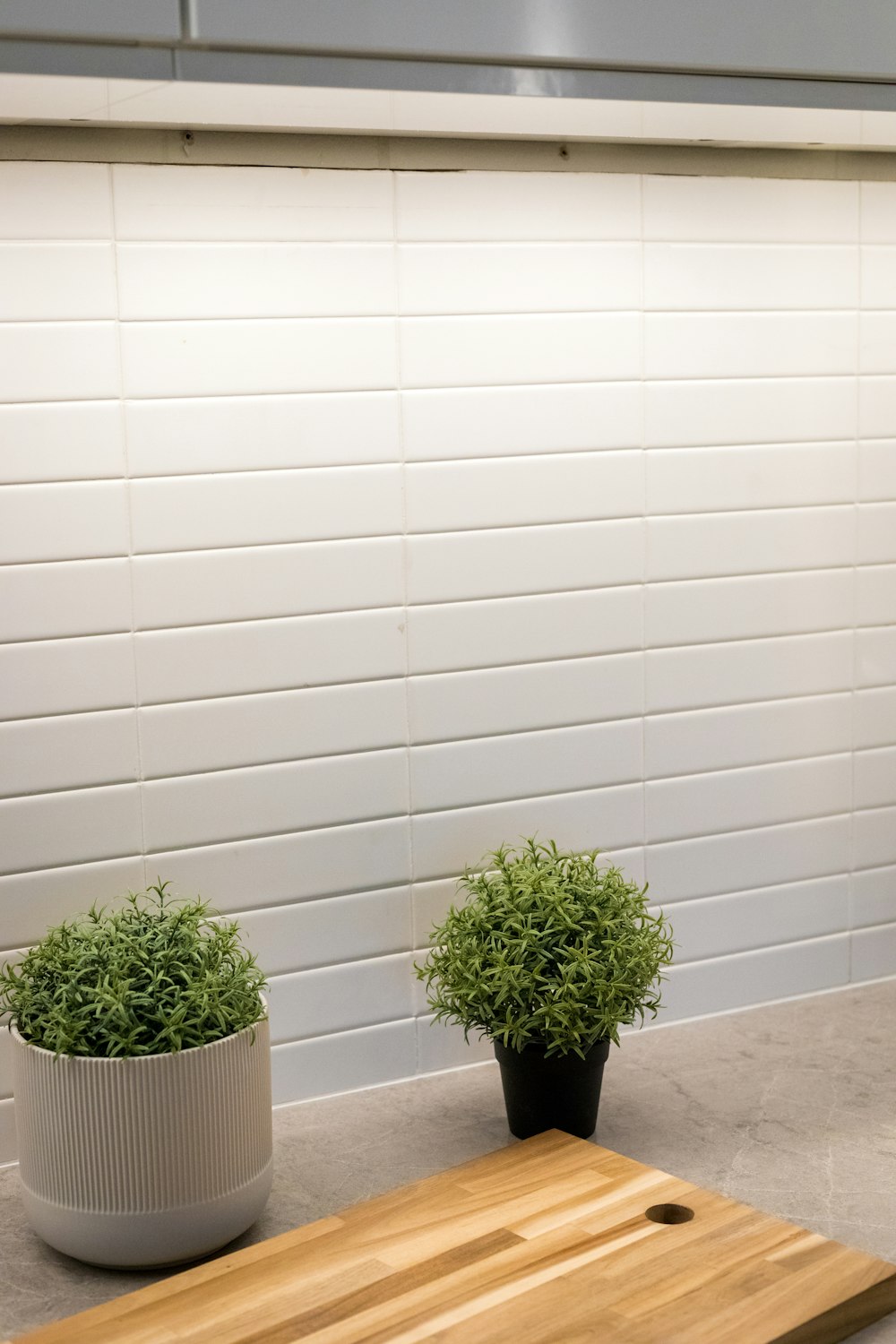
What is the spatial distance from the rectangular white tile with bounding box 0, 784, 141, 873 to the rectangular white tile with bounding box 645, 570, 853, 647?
0.64 metres

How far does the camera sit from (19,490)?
1.42 m

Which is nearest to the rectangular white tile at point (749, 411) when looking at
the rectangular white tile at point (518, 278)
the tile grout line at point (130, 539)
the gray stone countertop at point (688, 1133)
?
the rectangular white tile at point (518, 278)

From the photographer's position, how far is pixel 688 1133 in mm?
1500

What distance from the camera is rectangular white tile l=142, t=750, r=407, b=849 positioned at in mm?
1513

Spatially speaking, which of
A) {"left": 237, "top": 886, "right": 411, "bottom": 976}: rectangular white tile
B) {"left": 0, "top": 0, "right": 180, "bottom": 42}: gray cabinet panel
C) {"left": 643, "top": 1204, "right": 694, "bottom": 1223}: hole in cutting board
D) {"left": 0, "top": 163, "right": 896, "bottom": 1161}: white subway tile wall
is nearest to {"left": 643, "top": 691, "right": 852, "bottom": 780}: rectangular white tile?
{"left": 0, "top": 163, "right": 896, "bottom": 1161}: white subway tile wall

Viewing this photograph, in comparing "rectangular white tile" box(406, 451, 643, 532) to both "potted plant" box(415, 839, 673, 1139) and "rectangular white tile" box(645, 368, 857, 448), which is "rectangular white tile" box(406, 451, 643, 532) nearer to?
"rectangular white tile" box(645, 368, 857, 448)

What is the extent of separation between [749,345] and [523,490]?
34 cm

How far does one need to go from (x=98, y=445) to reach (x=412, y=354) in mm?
350

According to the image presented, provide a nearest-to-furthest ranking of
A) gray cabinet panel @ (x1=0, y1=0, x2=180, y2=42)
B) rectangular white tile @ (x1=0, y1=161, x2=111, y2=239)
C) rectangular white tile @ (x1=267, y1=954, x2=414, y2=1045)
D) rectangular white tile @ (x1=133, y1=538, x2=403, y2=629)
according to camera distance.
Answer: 1. gray cabinet panel @ (x1=0, y1=0, x2=180, y2=42)
2. rectangular white tile @ (x1=0, y1=161, x2=111, y2=239)
3. rectangular white tile @ (x1=133, y1=538, x2=403, y2=629)
4. rectangular white tile @ (x1=267, y1=954, x2=414, y2=1045)

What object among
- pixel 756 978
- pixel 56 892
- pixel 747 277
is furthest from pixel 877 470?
pixel 56 892

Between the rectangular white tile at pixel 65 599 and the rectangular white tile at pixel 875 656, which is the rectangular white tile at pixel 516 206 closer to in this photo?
the rectangular white tile at pixel 65 599

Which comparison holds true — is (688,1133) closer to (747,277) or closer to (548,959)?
(548,959)

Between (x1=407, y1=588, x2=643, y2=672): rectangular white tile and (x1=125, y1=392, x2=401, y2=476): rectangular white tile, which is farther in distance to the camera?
(x1=407, y1=588, x2=643, y2=672): rectangular white tile

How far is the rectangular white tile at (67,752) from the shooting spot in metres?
1.44
